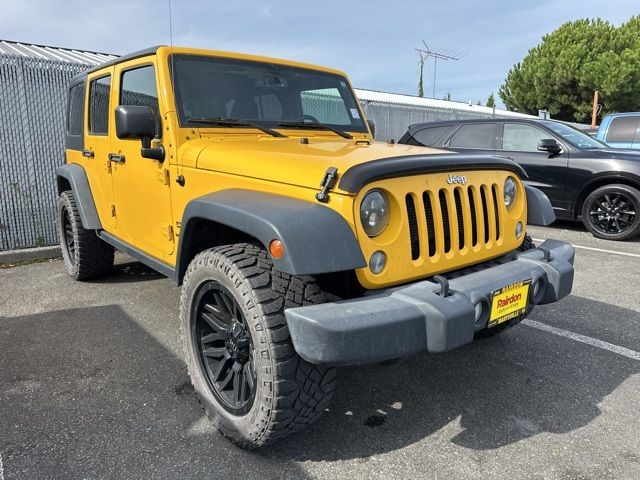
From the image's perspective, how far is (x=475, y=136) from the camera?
7.89 m

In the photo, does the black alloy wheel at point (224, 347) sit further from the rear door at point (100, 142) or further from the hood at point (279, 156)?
the rear door at point (100, 142)

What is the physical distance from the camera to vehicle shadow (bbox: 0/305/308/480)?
213cm

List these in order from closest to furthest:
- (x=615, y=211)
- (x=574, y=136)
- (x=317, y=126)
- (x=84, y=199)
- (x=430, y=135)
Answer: (x=317, y=126) → (x=84, y=199) → (x=615, y=211) → (x=574, y=136) → (x=430, y=135)

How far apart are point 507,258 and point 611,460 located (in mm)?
1029

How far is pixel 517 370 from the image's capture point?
301 centimetres

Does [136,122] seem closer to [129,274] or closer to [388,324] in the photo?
[388,324]

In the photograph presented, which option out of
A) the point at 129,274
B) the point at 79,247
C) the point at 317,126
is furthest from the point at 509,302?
the point at 129,274

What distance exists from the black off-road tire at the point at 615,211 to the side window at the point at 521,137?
1099 mm

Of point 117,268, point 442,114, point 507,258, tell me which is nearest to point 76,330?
point 117,268

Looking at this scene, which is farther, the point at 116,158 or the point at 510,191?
the point at 116,158

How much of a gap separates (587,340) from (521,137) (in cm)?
485

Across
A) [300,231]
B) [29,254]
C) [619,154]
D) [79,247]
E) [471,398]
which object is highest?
[619,154]

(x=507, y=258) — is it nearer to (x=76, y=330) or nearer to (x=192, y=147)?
(x=192, y=147)

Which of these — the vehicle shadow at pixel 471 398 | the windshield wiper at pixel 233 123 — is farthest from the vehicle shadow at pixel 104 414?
the windshield wiper at pixel 233 123
